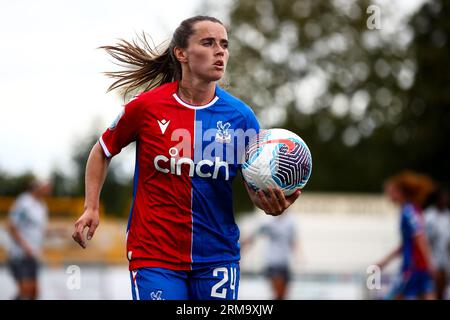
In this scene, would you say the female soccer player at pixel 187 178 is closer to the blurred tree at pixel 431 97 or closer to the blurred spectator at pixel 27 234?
the blurred spectator at pixel 27 234

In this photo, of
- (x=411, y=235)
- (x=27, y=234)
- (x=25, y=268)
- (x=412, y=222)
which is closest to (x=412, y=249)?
(x=411, y=235)

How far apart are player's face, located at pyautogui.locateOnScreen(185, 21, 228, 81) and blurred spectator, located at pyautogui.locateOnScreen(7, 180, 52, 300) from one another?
799 cm

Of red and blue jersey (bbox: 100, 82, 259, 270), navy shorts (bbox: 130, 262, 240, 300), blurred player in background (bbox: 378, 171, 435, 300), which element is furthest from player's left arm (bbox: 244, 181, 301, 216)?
blurred player in background (bbox: 378, 171, 435, 300)

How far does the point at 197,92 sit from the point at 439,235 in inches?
503

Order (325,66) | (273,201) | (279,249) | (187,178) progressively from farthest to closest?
(325,66) → (279,249) → (187,178) → (273,201)

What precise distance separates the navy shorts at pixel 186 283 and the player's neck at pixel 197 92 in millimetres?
1061

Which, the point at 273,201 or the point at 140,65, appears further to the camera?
the point at 140,65

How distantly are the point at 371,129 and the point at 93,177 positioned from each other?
121 ft

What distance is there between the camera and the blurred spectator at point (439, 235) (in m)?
17.3

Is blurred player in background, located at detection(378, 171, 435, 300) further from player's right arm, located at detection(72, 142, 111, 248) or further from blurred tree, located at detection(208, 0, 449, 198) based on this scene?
blurred tree, located at detection(208, 0, 449, 198)

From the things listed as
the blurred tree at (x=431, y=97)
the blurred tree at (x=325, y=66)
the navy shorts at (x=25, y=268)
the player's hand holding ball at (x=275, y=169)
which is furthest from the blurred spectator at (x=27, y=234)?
the blurred tree at (x=431, y=97)

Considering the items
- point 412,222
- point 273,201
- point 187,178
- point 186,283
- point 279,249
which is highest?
point 187,178

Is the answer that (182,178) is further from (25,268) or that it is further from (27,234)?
(27,234)

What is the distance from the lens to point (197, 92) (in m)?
5.72
